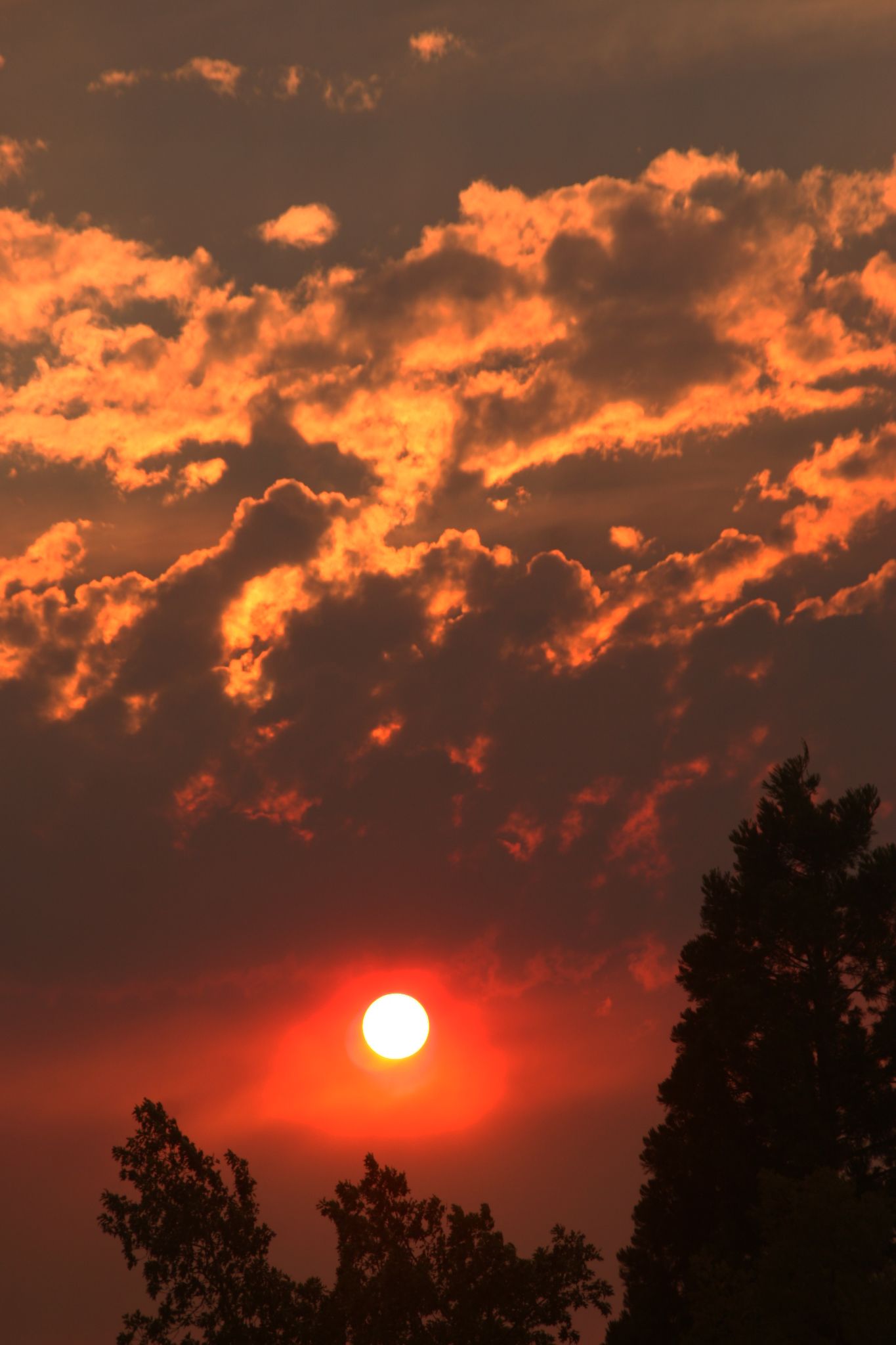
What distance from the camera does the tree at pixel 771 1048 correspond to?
146 ft

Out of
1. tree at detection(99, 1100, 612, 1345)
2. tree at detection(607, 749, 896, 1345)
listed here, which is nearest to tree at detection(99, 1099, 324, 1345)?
tree at detection(99, 1100, 612, 1345)

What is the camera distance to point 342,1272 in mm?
40875

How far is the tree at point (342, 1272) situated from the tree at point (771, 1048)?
7.32 metres

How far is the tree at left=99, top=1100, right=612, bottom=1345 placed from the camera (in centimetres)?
3909

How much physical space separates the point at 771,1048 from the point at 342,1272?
17.6 metres

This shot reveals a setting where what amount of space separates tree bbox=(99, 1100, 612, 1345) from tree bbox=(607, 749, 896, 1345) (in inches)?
288

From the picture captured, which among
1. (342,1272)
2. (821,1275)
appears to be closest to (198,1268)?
(342,1272)

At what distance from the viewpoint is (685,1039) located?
49.2 m

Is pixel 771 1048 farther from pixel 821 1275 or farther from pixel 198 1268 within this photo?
pixel 198 1268

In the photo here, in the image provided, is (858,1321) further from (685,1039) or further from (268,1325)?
(268,1325)

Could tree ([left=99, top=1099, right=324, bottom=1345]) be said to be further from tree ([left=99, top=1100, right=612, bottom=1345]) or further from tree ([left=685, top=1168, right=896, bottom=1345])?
tree ([left=685, top=1168, right=896, bottom=1345])

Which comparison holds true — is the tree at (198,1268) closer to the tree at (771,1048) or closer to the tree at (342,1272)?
the tree at (342,1272)

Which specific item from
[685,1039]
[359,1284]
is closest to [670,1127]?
[685,1039]

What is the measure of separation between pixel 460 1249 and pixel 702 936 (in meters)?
16.2
